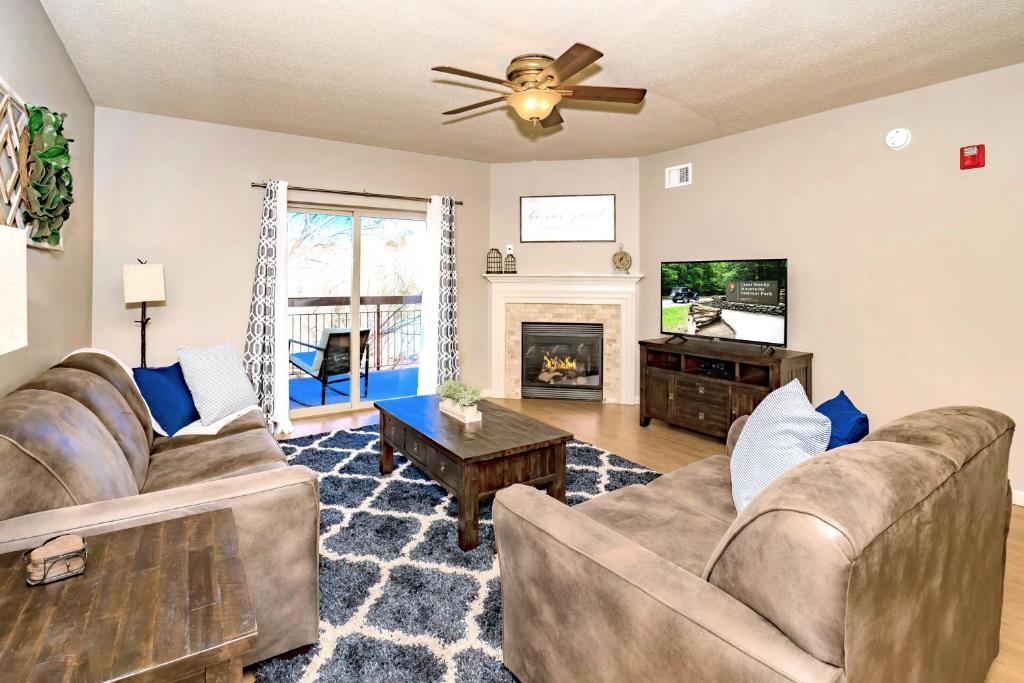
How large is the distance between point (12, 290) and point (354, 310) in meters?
4.21

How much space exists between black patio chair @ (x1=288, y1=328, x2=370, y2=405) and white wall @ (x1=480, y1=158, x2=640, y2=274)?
1710mm

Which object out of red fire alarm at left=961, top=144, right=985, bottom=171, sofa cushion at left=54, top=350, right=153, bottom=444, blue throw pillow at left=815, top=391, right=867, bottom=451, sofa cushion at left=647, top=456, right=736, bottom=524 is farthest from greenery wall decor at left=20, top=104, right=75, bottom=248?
red fire alarm at left=961, top=144, right=985, bottom=171

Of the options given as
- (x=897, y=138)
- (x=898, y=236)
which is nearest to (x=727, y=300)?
(x=898, y=236)

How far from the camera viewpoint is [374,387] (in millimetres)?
5504

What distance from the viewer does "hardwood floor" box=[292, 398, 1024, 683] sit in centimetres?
220

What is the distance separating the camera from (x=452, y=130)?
4504mm

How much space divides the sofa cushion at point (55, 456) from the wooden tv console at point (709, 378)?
142 inches

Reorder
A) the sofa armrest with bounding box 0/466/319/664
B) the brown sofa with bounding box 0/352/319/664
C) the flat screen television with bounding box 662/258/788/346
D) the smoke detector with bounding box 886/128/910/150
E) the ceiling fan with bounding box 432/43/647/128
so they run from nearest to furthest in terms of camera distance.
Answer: the brown sofa with bounding box 0/352/319/664
the sofa armrest with bounding box 0/466/319/664
the ceiling fan with bounding box 432/43/647/128
the smoke detector with bounding box 886/128/910/150
the flat screen television with bounding box 662/258/788/346

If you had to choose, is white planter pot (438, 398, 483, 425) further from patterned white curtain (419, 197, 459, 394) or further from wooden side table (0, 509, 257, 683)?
patterned white curtain (419, 197, 459, 394)

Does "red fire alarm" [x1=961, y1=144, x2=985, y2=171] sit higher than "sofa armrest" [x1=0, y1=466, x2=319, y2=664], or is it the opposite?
"red fire alarm" [x1=961, y1=144, x2=985, y2=171]

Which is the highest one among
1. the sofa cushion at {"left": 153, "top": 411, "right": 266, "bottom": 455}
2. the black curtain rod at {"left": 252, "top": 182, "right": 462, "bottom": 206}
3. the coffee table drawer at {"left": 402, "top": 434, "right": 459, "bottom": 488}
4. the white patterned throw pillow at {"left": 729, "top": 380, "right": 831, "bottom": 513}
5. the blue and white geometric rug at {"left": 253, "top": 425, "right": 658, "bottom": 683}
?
the black curtain rod at {"left": 252, "top": 182, "right": 462, "bottom": 206}

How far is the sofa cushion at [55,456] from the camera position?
1412 mm

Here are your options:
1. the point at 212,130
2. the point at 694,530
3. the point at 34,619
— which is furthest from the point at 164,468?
the point at 212,130

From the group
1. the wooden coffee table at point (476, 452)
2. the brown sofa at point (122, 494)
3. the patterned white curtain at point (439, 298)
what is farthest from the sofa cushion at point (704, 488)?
the patterned white curtain at point (439, 298)
